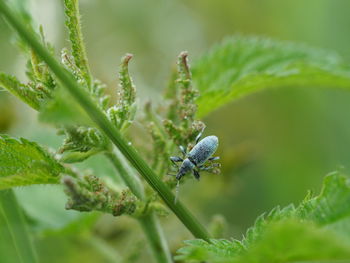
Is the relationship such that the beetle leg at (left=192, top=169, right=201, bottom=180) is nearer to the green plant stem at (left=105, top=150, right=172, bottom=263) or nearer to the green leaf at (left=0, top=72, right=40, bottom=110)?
the green plant stem at (left=105, top=150, right=172, bottom=263)

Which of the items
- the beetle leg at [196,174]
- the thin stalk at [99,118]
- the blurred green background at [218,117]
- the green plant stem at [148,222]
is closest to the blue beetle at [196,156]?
the beetle leg at [196,174]

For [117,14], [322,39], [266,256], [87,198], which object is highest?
[117,14]

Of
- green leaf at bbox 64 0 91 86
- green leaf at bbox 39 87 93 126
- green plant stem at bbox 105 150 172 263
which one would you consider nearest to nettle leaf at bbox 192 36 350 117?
green plant stem at bbox 105 150 172 263

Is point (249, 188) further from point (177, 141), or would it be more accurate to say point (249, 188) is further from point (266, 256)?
point (266, 256)

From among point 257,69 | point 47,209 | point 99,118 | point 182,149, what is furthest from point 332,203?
point 47,209

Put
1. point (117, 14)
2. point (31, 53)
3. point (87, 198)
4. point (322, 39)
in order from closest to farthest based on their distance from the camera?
point (87, 198), point (31, 53), point (322, 39), point (117, 14)

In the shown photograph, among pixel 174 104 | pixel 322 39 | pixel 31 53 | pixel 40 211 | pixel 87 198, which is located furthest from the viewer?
pixel 322 39

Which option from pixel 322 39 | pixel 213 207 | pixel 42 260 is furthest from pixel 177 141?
pixel 322 39
